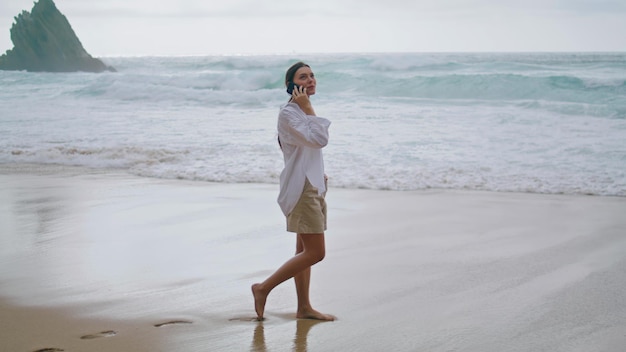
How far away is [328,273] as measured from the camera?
5.15m

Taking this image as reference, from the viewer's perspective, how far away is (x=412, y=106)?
22.3m

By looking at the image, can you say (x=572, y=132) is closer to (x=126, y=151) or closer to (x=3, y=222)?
(x=126, y=151)

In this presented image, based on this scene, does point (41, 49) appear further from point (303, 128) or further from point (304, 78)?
point (303, 128)

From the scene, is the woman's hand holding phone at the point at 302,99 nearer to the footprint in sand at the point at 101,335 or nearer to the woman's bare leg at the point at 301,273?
the woman's bare leg at the point at 301,273

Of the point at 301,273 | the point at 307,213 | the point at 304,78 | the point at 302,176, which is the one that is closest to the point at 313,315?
the point at 301,273

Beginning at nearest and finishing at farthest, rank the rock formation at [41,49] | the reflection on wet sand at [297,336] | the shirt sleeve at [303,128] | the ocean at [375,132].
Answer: the reflection on wet sand at [297,336]
the shirt sleeve at [303,128]
the ocean at [375,132]
the rock formation at [41,49]

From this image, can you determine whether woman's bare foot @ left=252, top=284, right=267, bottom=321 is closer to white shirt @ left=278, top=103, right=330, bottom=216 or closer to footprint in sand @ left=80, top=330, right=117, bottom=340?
white shirt @ left=278, top=103, right=330, bottom=216

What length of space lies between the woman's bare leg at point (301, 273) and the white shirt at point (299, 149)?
0.76 feet

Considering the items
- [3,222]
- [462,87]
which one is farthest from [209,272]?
[462,87]

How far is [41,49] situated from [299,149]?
2911 inches

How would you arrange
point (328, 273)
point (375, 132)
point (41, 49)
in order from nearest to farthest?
point (328, 273) < point (375, 132) < point (41, 49)

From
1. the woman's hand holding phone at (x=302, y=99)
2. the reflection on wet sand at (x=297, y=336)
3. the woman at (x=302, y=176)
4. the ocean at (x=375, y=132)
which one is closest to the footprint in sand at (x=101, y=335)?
the reflection on wet sand at (x=297, y=336)

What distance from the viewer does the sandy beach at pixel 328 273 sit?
12.6 feet

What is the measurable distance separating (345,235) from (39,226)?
9.51 feet
